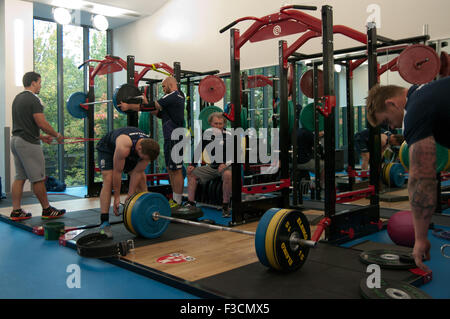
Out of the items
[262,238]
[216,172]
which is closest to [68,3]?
[216,172]

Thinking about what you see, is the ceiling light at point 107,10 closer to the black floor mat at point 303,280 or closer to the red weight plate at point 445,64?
the red weight plate at point 445,64

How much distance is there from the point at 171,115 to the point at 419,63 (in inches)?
90.9

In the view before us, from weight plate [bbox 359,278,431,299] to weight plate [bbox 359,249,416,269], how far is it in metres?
0.36

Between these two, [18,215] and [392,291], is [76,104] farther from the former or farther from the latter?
[392,291]

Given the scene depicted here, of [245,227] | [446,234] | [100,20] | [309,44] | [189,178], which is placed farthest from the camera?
[100,20]

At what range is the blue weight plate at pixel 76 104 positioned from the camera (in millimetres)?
5398

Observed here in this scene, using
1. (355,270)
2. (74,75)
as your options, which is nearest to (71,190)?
(74,75)

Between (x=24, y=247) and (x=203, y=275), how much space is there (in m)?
1.57

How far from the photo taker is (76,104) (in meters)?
5.44

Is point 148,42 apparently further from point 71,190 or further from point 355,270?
point 355,270

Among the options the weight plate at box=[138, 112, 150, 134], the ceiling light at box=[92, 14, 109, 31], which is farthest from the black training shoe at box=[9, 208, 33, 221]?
the ceiling light at box=[92, 14, 109, 31]

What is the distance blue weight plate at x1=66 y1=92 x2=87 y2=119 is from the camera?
5.40m

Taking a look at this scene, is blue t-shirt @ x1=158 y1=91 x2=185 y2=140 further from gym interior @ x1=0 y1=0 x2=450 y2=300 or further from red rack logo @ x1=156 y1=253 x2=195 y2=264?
red rack logo @ x1=156 y1=253 x2=195 y2=264

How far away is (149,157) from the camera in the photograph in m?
3.04
